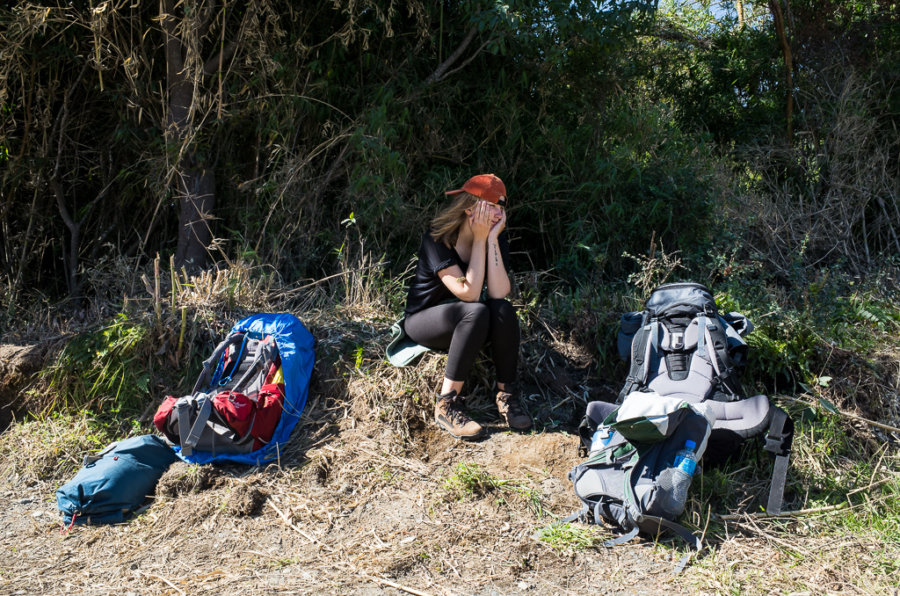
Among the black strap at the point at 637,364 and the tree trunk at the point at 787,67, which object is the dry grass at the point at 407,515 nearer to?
the black strap at the point at 637,364

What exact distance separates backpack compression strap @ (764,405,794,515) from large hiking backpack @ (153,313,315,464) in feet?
7.75

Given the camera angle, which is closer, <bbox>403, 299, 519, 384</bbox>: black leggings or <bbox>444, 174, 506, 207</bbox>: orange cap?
<bbox>403, 299, 519, 384</bbox>: black leggings

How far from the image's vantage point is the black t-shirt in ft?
12.8

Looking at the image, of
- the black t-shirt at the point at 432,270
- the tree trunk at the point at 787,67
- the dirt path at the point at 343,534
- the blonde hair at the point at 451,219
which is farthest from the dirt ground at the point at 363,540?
the tree trunk at the point at 787,67

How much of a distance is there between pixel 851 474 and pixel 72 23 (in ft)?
17.5

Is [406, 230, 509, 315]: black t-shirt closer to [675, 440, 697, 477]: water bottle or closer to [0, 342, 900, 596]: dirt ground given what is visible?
[0, 342, 900, 596]: dirt ground

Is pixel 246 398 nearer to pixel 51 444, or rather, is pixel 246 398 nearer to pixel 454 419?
pixel 454 419

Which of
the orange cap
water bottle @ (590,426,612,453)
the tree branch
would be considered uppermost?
the tree branch

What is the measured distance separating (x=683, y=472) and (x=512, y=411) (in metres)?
1.12

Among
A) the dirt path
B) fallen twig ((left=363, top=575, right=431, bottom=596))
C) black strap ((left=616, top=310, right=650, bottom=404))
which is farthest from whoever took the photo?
black strap ((left=616, top=310, right=650, bottom=404))

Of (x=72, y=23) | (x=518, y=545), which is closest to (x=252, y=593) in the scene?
(x=518, y=545)

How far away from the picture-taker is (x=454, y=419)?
148 inches

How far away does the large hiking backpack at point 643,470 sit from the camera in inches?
113

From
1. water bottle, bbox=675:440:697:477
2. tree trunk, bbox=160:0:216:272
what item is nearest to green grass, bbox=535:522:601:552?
water bottle, bbox=675:440:697:477
